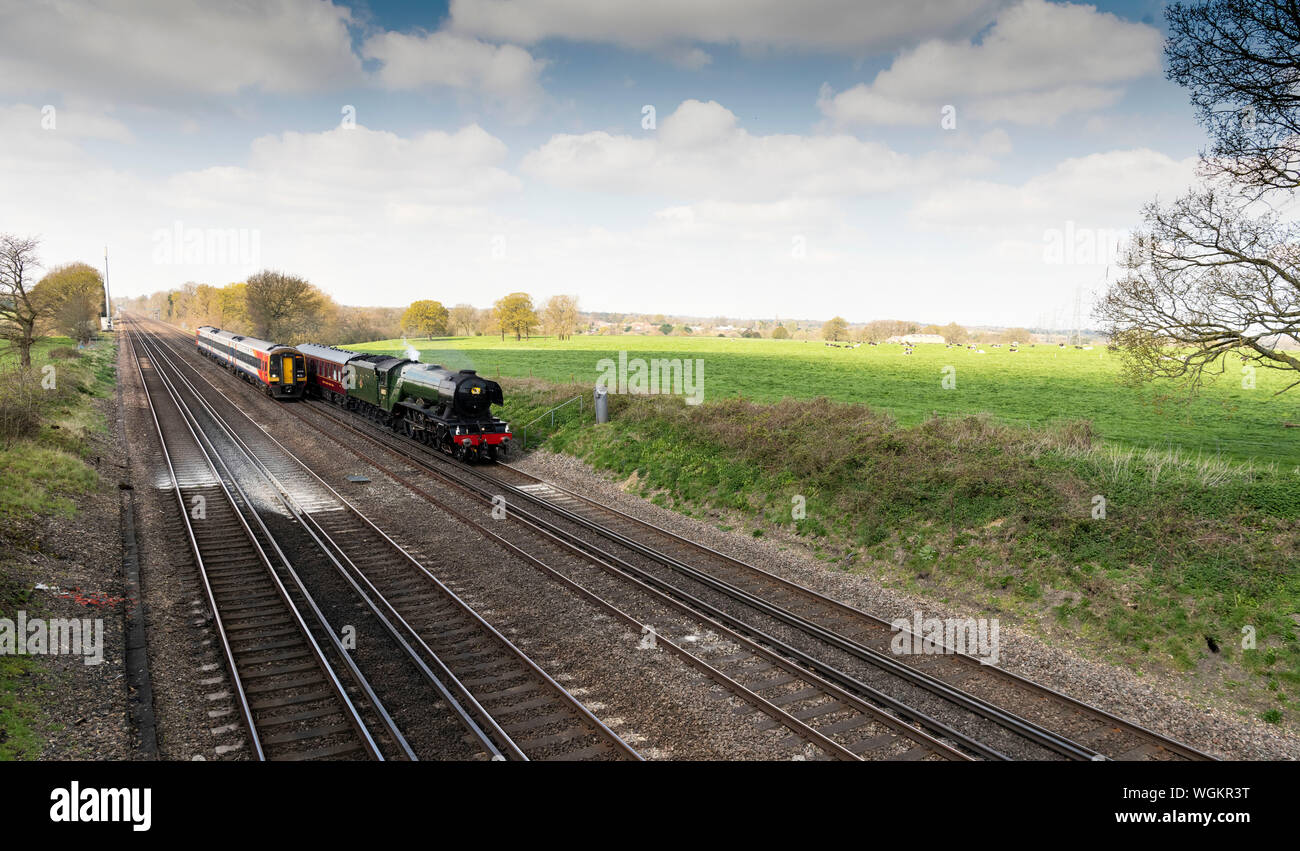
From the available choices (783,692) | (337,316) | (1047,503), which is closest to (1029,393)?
(1047,503)

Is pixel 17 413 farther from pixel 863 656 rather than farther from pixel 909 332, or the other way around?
pixel 909 332

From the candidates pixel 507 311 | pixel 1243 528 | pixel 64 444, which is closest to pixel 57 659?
pixel 64 444

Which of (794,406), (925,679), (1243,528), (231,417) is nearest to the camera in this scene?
(925,679)

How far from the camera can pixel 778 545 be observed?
1667cm

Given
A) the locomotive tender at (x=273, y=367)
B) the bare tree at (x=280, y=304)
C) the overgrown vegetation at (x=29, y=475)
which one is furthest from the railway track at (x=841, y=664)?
the bare tree at (x=280, y=304)

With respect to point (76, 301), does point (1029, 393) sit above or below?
below

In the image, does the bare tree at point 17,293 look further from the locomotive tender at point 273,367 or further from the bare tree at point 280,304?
the bare tree at point 280,304

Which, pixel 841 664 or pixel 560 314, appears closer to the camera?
pixel 841 664

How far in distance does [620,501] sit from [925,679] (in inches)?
471

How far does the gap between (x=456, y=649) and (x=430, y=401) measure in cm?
1658

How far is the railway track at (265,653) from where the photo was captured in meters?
8.55

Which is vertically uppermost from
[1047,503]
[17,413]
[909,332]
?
[909,332]

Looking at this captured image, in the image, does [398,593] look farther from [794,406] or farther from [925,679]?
[794,406]

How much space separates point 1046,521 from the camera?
45.3 ft
